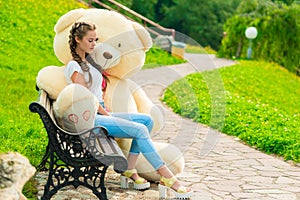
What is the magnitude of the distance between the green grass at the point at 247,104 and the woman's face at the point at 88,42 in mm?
3297

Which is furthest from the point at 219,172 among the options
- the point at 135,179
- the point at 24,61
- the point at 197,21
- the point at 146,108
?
the point at 197,21

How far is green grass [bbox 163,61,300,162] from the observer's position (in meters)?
9.02

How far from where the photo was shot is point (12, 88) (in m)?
11.4

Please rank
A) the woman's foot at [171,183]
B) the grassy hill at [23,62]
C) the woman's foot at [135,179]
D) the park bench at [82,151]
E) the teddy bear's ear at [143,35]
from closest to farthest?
the park bench at [82,151] → the woman's foot at [171,183] → the woman's foot at [135,179] → the teddy bear's ear at [143,35] → the grassy hill at [23,62]

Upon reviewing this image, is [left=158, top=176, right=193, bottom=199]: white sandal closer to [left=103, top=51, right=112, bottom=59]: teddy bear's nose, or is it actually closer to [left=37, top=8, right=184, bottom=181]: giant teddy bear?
[left=37, top=8, right=184, bottom=181]: giant teddy bear

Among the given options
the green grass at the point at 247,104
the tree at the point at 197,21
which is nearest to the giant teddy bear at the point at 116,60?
the green grass at the point at 247,104

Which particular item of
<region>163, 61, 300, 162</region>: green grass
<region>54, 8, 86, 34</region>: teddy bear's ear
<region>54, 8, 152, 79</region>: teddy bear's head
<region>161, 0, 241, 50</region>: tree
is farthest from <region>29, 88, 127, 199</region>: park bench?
<region>161, 0, 241, 50</region>: tree

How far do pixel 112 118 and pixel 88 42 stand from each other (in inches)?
28.1

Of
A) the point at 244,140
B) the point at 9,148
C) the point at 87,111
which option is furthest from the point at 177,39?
the point at 87,111

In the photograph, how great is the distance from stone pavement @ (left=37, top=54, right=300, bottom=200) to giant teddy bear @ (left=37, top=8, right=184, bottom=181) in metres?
0.36

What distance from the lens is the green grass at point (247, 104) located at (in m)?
9.02

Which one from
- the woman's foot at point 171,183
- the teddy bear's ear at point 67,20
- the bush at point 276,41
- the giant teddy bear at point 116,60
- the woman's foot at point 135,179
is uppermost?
the teddy bear's ear at point 67,20

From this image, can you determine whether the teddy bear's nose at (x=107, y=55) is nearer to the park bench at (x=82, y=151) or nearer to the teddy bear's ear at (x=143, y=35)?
the teddy bear's ear at (x=143, y=35)

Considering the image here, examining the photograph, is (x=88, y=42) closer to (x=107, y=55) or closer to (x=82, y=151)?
(x=107, y=55)
